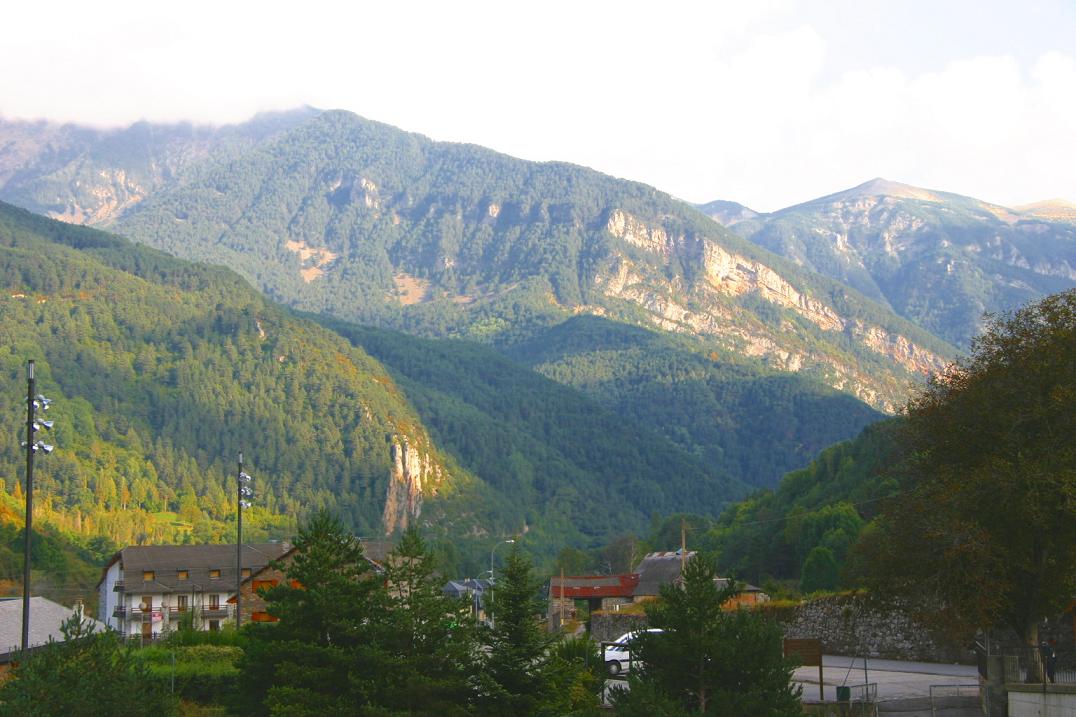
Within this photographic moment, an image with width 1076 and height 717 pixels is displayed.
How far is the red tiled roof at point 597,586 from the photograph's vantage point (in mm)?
91037

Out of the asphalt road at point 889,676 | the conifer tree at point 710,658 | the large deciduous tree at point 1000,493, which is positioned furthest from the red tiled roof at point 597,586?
the conifer tree at point 710,658

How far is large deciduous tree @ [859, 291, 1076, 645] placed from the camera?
33531 millimetres

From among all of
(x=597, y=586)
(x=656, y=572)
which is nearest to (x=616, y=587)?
(x=597, y=586)

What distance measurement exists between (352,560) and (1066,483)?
1740 centimetres

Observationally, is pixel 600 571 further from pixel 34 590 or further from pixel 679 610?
pixel 679 610

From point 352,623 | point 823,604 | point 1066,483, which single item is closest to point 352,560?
point 352,623

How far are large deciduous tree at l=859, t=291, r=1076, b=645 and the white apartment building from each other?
5913 centimetres

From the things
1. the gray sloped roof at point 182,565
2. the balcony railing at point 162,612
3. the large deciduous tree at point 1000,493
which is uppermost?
the large deciduous tree at point 1000,493

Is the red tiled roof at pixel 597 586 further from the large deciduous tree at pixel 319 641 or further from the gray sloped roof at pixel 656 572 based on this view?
the large deciduous tree at pixel 319 641

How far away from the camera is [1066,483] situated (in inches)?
1276

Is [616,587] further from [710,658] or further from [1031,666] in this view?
[710,658]

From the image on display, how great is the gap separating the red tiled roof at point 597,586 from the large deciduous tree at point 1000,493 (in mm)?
52153

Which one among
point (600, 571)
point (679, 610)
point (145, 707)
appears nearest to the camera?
point (145, 707)

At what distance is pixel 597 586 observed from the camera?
96375mm
